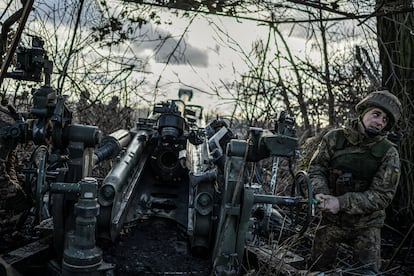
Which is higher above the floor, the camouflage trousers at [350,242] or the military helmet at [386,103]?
the military helmet at [386,103]

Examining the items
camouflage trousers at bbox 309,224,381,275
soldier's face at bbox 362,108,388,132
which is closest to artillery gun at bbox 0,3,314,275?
camouflage trousers at bbox 309,224,381,275

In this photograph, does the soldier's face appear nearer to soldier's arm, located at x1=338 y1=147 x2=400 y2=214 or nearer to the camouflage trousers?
soldier's arm, located at x1=338 y1=147 x2=400 y2=214

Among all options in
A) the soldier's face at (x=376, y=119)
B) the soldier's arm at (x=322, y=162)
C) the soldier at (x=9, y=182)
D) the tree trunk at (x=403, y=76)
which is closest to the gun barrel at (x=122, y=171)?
the soldier at (x=9, y=182)

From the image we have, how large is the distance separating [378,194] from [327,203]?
505 mm

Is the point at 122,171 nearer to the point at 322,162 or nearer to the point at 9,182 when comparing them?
the point at 9,182

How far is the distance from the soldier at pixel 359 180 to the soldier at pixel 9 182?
8.91 feet

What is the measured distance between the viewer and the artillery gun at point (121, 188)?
3.96 meters

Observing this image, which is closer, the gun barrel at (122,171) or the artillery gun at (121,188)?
the artillery gun at (121,188)

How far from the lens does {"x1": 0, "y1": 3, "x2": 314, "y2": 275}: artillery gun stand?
396 cm

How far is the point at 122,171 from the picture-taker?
4926 millimetres

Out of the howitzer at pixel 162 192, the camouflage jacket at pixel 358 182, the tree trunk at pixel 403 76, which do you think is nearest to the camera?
the howitzer at pixel 162 192

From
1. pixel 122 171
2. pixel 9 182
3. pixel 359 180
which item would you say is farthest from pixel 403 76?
pixel 9 182

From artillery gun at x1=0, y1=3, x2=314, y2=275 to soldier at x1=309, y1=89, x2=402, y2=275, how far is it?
1.81ft

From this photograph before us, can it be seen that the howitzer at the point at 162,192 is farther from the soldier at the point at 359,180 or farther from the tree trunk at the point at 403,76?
the tree trunk at the point at 403,76
